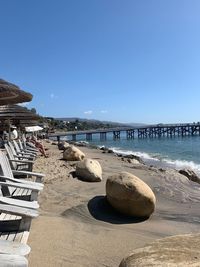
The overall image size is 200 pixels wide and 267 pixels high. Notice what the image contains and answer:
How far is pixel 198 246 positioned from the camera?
3299 mm

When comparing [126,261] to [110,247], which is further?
[110,247]

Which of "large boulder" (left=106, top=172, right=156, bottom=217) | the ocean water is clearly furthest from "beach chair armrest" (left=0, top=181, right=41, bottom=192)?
the ocean water

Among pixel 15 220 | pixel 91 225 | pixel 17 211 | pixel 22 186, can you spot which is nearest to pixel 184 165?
pixel 91 225

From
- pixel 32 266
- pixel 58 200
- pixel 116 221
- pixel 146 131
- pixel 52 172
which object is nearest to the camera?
pixel 32 266

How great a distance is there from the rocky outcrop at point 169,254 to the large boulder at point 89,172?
647cm

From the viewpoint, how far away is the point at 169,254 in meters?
3.12

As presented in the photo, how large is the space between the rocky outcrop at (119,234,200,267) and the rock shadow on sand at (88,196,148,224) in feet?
10.3

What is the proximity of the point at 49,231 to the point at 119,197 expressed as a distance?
1746mm

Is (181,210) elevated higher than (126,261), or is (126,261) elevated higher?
(126,261)

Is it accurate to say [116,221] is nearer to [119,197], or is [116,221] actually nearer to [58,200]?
[119,197]

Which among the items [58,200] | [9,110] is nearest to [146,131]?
[9,110]

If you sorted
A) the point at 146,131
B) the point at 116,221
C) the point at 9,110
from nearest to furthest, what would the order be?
the point at 116,221 < the point at 9,110 < the point at 146,131

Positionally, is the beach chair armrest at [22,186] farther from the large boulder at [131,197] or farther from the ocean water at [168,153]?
the ocean water at [168,153]

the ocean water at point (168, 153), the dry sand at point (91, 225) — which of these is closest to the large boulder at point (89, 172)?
the dry sand at point (91, 225)
